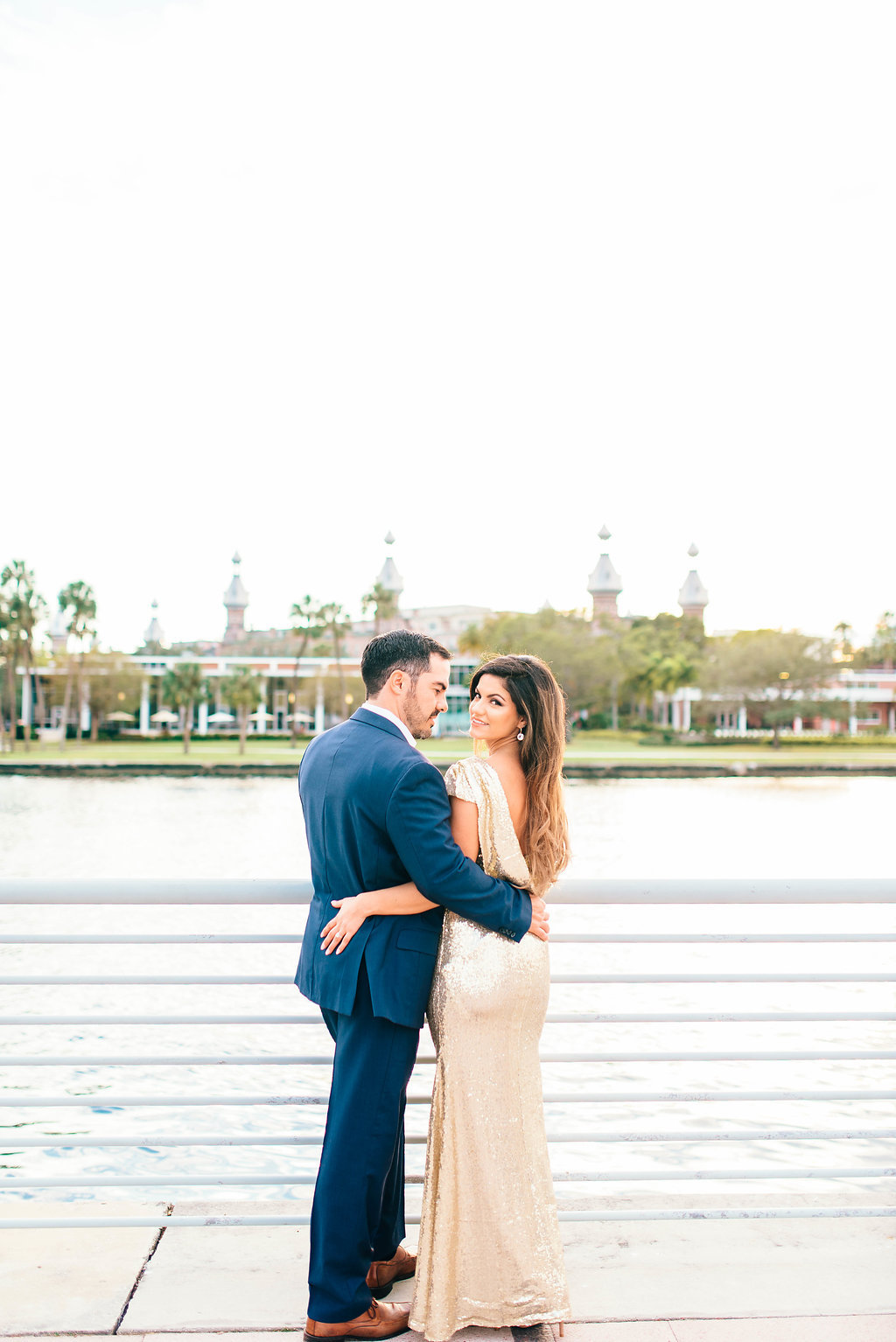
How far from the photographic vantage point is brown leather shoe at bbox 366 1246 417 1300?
2.55 metres

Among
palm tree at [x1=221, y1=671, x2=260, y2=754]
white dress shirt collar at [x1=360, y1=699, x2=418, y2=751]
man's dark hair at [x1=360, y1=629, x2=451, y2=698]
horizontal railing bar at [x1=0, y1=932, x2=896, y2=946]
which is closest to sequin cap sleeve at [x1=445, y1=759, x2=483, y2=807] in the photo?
white dress shirt collar at [x1=360, y1=699, x2=418, y2=751]

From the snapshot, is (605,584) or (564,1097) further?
(605,584)

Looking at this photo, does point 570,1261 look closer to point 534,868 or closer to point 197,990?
point 534,868

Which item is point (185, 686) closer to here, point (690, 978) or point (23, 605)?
point (23, 605)

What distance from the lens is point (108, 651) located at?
73688 mm

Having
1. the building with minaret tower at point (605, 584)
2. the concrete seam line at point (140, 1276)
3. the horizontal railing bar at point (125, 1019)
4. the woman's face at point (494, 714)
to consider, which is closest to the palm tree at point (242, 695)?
the building with minaret tower at point (605, 584)

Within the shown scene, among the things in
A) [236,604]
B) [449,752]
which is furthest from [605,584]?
[449,752]

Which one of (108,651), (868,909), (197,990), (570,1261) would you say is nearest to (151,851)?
(197,990)

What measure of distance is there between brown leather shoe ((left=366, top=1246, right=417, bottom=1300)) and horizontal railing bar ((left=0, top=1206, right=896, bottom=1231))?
3.3 inches

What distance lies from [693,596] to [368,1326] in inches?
4576

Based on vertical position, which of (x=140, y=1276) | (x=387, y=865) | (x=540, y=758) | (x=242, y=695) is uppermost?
(x=540, y=758)

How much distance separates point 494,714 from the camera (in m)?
2.37

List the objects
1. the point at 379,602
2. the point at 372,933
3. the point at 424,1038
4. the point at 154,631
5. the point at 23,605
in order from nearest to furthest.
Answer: the point at 372,933
the point at 424,1038
the point at 23,605
the point at 379,602
the point at 154,631

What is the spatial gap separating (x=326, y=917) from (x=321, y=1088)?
21.8 ft
